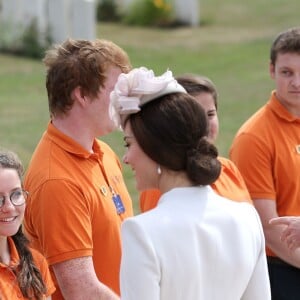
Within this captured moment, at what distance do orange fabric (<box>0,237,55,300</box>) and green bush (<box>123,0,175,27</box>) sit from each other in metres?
16.3

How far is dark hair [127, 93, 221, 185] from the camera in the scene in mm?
3736

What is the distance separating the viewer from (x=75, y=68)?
192 inches

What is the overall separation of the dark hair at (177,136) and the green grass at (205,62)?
20.9ft

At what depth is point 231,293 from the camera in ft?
12.7

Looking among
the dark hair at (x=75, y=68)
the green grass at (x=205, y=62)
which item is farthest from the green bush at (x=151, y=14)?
the dark hair at (x=75, y=68)

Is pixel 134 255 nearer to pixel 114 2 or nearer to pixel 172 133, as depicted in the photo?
pixel 172 133

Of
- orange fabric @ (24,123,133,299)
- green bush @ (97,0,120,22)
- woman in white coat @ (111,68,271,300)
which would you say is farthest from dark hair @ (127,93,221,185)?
green bush @ (97,0,120,22)

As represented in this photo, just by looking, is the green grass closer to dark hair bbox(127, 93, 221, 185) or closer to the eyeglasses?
the eyeglasses

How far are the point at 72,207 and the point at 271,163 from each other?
1543 millimetres

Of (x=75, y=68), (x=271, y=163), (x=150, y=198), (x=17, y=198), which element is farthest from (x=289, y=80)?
(x=17, y=198)

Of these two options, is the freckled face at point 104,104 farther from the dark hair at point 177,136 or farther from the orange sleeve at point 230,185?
the dark hair at point 177,136

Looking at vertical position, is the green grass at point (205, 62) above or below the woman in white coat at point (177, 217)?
below

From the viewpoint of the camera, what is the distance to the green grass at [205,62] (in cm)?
1334

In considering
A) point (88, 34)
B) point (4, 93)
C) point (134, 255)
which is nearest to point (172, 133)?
point (134, 255)
